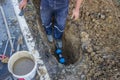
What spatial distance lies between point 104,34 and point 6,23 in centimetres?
166

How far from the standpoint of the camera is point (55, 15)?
14.4 ft

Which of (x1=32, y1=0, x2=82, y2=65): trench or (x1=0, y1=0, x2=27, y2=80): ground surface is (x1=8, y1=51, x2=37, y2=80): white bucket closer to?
(x1=0, y1=0, x2=27, y2=80): ground surface

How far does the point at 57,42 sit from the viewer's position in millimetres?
4711

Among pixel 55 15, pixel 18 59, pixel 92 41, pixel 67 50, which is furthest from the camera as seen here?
pixel 67 50

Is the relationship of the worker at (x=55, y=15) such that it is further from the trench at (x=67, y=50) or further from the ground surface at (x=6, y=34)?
the ground surface at (x=6, y=34)

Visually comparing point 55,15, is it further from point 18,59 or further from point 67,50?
point 18,59

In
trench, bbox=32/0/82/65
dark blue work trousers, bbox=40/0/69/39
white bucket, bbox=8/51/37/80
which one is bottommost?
trench, bbox=32/0/82/65

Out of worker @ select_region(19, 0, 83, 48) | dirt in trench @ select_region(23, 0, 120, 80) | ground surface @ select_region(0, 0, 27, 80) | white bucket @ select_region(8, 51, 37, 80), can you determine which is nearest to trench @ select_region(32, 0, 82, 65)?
dirt in trench @ select_region(23, 0, 120, 80)

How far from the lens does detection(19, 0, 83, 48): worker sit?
3877 mm

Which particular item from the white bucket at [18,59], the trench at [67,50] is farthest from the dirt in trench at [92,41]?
the white bucket at [18,59]

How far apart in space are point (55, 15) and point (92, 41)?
78 centimetres

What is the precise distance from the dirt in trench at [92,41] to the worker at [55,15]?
0.61 feet

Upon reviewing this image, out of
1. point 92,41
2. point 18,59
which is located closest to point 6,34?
point 18,59

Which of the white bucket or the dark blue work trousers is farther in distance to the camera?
the dark blue work trousers
